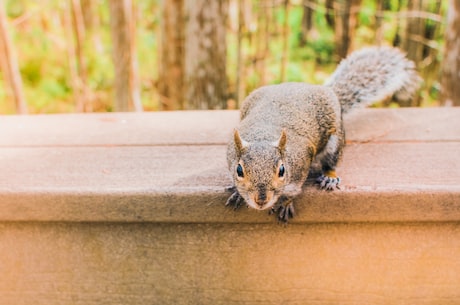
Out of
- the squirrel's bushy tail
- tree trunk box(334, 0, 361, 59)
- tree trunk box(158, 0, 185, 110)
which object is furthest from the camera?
tree trunk box(334, 0, 361, 59)

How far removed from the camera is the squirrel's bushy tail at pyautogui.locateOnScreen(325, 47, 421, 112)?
1.70 m

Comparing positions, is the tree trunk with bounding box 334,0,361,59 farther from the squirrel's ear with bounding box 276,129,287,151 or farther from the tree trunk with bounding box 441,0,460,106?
the squirrel's ear with bounding box 276,129,287,151

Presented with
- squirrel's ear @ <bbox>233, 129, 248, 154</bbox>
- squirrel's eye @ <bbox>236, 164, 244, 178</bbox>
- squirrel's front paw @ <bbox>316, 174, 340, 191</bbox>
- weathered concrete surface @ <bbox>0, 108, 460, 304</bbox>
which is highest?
squirrel's ear @ <bbox>233, 129, 248, 154</bbox>

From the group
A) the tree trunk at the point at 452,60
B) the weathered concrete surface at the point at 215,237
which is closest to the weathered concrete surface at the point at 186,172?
the weathered concrete surface at the point at 215,237

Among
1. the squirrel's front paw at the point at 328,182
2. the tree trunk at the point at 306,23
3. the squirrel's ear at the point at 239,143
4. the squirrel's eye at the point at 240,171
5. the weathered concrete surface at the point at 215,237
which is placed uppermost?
the squirrel's ear at the point at 239,143

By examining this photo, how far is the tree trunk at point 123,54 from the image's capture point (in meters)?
2.88

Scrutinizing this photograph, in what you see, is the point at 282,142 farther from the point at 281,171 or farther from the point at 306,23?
the point at 306,23

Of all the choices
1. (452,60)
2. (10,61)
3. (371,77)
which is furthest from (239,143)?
(10,61)

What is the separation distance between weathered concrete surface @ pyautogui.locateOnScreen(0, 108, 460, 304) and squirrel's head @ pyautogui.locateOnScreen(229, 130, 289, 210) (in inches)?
5.5

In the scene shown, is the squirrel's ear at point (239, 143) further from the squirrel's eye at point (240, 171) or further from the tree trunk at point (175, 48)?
the tree trunk at point (175, 48)

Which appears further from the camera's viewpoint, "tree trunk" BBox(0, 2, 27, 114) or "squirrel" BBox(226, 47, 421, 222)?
"tree trunk" BBox(0, 2, 27, 114)

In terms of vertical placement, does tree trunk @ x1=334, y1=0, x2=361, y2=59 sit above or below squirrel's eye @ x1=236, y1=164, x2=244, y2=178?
below

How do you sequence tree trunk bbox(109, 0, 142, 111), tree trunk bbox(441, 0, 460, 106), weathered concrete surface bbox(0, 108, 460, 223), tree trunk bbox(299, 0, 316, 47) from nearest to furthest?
weathered concrete surface bbox(0, 108, 460, 223)
tree trunk bbox(441, 0, 460, 106)
tree trunk bbox(109, 0, 142, 111)
tree trunk bbox(299, 0, 316, 47)

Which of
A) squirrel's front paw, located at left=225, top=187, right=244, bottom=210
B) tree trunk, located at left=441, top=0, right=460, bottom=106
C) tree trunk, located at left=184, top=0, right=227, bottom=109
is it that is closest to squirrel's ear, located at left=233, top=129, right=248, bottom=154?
squirrel's front paw, located at left=225, top=187, right=244, bottom=210
